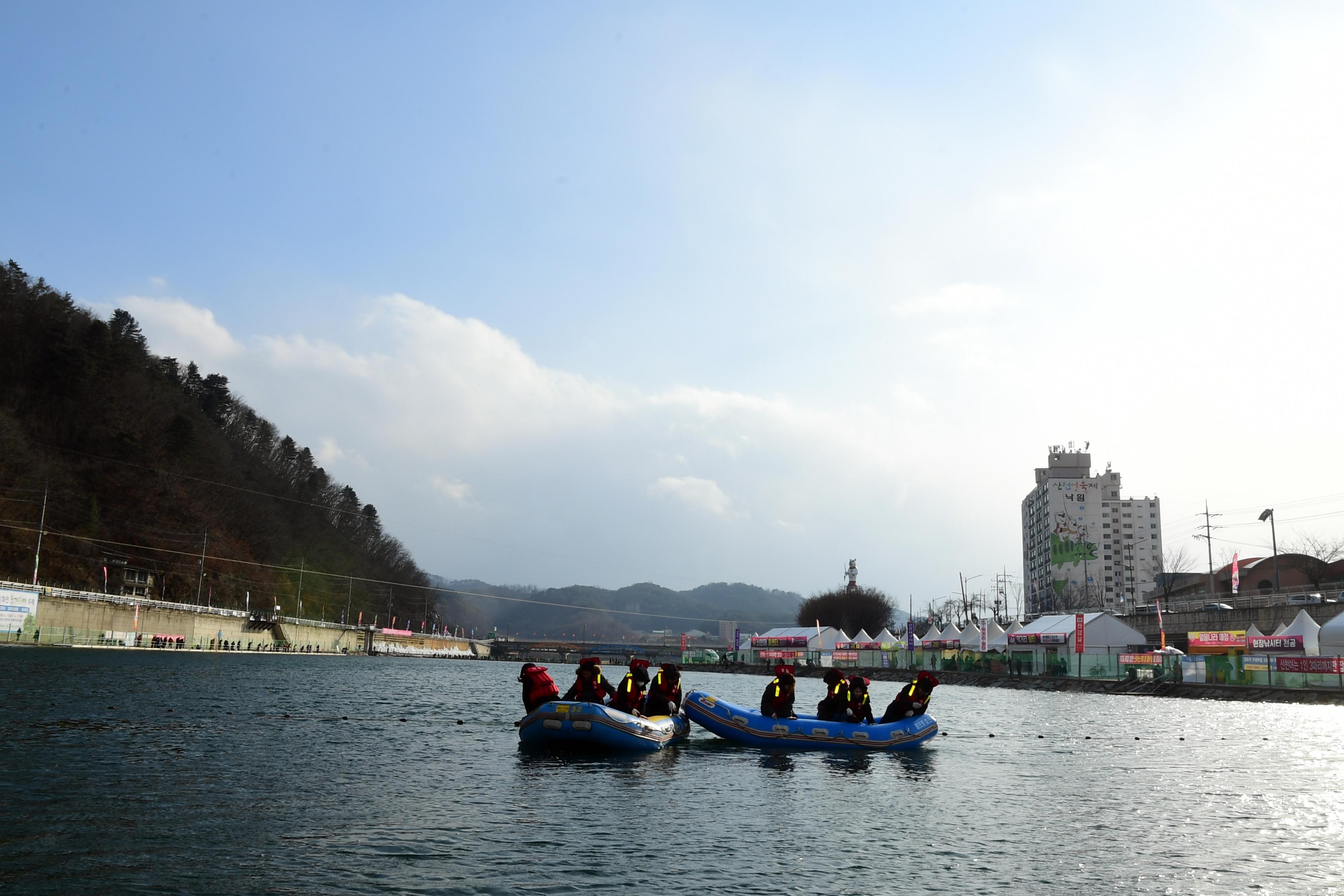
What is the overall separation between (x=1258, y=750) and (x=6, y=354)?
131490mm

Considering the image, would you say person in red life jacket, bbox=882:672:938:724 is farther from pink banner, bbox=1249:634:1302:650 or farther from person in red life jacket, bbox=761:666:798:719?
pink banner, bbox=1249:634:1302:650

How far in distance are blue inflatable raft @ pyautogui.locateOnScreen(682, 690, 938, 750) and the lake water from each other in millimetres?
546

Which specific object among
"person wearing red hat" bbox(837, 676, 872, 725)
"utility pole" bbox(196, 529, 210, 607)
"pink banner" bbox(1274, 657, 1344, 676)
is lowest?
"person wearing red hat" bbox(837, 676, 872, 725)

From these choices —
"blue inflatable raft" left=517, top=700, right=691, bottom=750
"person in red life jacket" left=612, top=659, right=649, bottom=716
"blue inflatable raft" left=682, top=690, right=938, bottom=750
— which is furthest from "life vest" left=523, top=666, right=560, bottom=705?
"blue inflatable raft" left=682, top=690, right=938, bottom=750

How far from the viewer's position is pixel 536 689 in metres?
27.9

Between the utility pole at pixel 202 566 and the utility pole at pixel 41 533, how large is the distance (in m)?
13.7

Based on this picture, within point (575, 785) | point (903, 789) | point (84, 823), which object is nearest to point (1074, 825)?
point (903, 789)

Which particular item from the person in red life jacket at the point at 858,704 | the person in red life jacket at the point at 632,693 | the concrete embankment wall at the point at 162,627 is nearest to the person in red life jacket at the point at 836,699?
the person in red life jacket at the point at 858,704

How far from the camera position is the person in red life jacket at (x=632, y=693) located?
2878cm

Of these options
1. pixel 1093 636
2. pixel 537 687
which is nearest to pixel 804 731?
pixel 537 687

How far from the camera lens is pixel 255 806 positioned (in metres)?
18.2

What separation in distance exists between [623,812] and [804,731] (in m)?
11.7

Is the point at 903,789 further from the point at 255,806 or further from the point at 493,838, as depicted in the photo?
the point at 255,806

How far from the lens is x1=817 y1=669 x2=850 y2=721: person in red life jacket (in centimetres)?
3009
